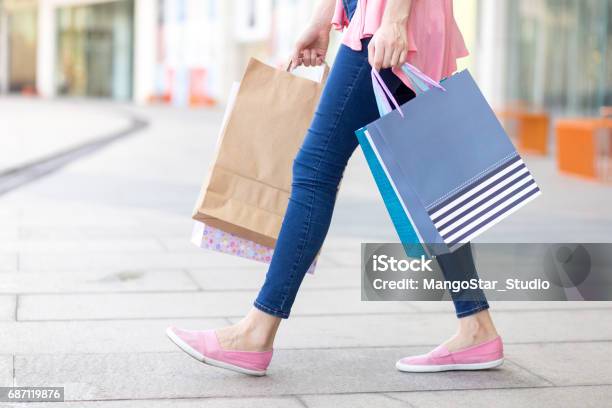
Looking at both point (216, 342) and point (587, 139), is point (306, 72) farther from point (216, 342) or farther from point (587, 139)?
point (587, 139)

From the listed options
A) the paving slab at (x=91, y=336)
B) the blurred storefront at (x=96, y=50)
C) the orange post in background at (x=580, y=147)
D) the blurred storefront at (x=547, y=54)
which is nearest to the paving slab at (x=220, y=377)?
the paving slab at (x=91, y=336)

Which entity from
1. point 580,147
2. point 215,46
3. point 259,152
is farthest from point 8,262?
point 215,46

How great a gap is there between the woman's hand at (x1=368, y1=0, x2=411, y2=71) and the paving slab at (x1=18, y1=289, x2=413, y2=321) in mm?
1481

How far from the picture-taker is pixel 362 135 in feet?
9.23

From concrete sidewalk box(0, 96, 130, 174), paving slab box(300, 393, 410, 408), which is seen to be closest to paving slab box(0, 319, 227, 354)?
paving slab box(300, 393, 410, 408)

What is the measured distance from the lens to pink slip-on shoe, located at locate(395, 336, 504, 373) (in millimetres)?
3158

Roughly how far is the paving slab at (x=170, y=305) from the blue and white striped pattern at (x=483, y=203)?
1355 millimetres

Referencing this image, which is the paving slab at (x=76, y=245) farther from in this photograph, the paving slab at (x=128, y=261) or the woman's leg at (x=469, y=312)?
the woman's leg at (x=469, y=312)

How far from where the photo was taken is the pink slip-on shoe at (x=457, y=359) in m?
3.16

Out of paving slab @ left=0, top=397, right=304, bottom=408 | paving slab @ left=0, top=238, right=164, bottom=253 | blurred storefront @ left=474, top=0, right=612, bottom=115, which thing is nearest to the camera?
paving slab @ left=0, top=397, right=304, bottom=408

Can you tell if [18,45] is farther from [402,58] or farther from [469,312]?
[402,58]

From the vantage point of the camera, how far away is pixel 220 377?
10.0 feet

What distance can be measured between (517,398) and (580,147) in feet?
30.4

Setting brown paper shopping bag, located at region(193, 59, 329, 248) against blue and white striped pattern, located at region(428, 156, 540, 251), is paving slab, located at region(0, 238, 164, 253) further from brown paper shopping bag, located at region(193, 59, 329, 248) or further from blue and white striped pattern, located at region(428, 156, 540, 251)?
blue and white striped pattern, located at region(428, 156, 540, 251)
